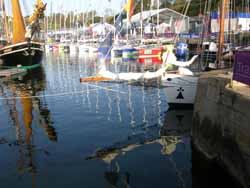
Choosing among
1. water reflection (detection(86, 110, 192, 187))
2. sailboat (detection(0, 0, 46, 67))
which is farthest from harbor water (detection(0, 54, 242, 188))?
sailboat (detection(0, 0, 46, 67))

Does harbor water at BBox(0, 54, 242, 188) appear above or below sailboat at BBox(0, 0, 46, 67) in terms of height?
below

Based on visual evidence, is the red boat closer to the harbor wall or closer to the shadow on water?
the shadow on water

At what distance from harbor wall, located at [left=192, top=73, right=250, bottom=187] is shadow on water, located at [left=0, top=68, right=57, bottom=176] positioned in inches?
235

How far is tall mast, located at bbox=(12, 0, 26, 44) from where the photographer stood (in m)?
40.0

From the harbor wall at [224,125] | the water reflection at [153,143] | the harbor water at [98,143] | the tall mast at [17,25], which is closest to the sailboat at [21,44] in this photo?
the tall mast at [17,25]

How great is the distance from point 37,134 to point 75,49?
73.6 meters

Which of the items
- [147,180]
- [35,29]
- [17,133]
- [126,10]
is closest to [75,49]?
[35,29]

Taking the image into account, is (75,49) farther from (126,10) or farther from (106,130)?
(106,130)

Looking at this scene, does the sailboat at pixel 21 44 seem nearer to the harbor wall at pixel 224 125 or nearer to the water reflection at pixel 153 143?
the water reflection at pixel 153 143

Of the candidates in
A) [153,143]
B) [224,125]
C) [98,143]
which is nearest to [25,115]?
[98,143]

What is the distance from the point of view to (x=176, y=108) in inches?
781

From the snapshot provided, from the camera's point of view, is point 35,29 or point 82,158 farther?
point 35,29

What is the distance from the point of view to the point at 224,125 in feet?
33.8

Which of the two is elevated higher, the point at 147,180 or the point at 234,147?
the point at 234,147
